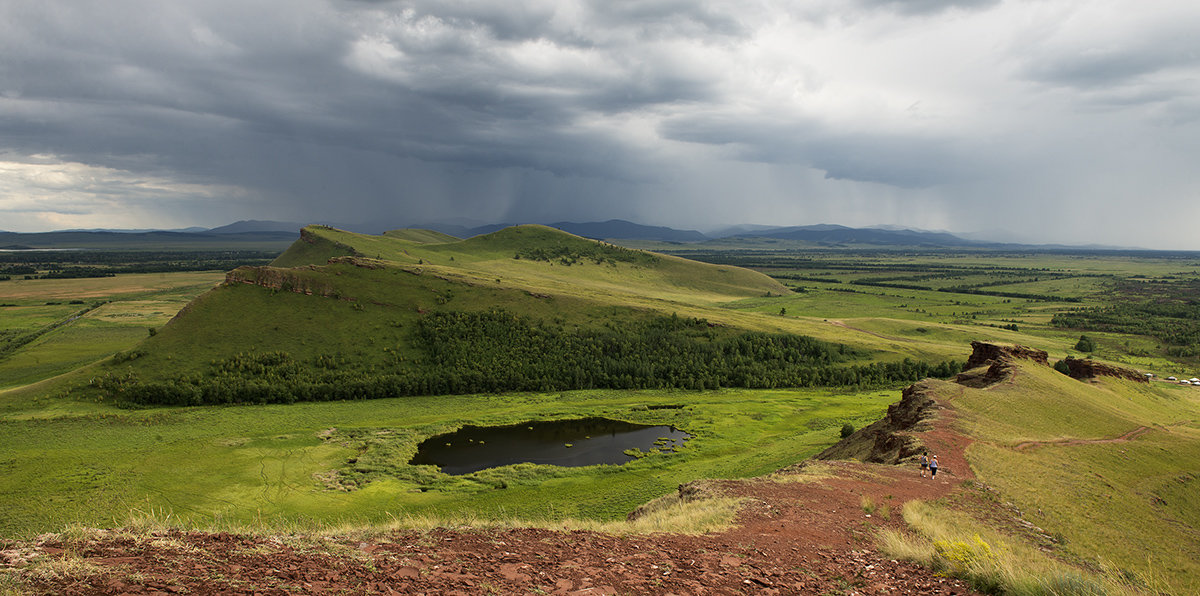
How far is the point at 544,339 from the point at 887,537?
80379mm

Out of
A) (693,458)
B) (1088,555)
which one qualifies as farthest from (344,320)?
(1088,555)

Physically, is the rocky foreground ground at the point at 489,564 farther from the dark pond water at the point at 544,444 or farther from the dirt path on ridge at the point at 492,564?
the dark pond water at the point at 544,444

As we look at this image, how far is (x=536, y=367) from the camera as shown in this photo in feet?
291

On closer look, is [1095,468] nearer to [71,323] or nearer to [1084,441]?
[1084,441]

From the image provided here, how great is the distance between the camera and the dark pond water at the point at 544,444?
179 ft

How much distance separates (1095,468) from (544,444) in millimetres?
45618

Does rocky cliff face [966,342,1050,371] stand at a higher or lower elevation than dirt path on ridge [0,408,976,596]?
lower

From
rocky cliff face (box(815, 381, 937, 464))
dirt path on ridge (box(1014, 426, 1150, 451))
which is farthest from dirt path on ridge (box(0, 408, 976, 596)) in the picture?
dirt path on ridge (box(1014, 426, 1150, 451))

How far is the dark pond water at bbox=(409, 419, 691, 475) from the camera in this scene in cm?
5459

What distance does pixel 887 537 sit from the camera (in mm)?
18922

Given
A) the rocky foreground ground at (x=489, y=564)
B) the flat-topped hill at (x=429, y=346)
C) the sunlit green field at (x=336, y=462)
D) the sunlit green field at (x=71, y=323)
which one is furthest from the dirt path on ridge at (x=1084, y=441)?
the sunlit green field at (x=71, y=323)

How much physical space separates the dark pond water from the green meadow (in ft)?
8.71

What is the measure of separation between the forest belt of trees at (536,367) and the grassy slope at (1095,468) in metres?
41.4

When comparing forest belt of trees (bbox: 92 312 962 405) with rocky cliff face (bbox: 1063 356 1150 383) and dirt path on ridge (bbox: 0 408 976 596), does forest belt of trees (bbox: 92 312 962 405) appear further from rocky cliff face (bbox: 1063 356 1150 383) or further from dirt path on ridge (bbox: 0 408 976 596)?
dirt path on ridge (bbox: 0 408 976 596)
